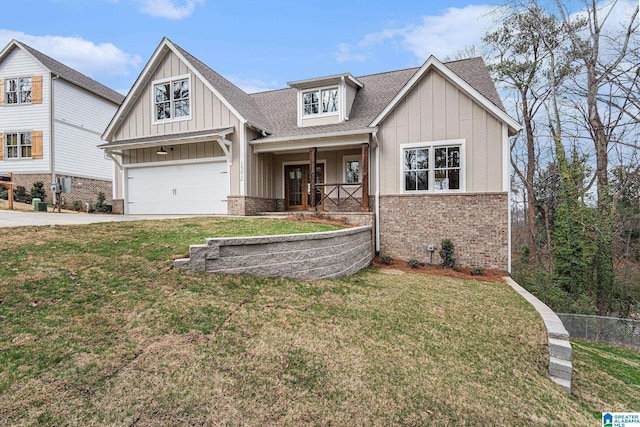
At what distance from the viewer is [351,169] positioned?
12031 millimetres

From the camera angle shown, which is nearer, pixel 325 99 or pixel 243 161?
pixel 243 161

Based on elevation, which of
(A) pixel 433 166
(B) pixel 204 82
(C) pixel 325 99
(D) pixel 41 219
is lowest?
(D) pixel 41 219

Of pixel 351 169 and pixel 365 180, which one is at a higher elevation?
pixel 351 169

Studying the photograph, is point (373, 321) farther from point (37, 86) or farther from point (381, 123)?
point (37, 86)

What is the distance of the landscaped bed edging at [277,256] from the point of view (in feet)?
16.4

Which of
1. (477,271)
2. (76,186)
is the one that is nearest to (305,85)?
(477,271)

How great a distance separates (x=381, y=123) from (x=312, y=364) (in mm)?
8433

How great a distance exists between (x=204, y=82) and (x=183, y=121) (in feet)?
5.71

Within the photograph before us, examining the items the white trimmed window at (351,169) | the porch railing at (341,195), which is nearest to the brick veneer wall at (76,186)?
the porch railing at (341,195)

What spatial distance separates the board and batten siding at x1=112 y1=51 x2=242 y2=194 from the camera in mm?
11406

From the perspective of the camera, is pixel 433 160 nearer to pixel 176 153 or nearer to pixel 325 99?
pixel 325 99

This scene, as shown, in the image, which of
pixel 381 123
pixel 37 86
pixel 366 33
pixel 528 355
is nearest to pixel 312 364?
pixel 528 355

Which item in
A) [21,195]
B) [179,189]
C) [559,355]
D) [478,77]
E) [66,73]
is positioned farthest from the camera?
[66,73]

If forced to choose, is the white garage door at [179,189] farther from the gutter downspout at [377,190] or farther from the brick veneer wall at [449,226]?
the brick veneer wall at [449,226]
